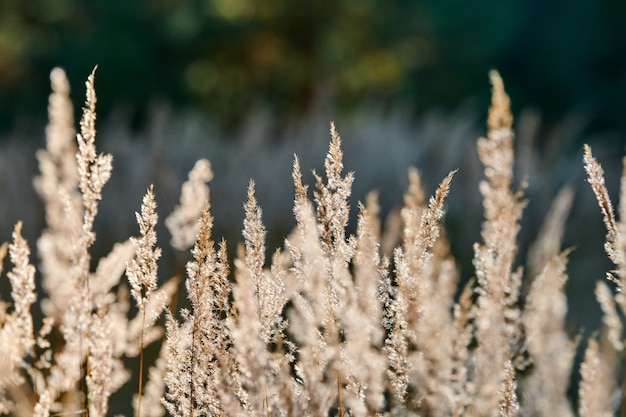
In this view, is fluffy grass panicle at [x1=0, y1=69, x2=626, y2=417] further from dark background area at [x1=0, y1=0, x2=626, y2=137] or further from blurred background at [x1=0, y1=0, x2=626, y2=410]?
dark background area at [x1=0, y1=0, x2=626, y2=137]

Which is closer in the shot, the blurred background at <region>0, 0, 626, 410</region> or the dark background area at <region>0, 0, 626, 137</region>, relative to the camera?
the blurred background at <region>0, 0, 626, 410</region>

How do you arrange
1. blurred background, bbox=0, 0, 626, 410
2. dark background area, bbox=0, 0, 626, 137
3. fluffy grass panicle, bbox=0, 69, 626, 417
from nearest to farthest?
1. fluffy grass panicle, bbox=0, 69, 626, 417
2. blurred background, bbox=0, 0, 626, 410
3. dark background area, bbox=0, 0, 626, 137

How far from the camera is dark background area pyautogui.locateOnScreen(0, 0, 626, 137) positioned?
45.4 feet

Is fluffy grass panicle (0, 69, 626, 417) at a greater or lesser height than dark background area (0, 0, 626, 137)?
lesser

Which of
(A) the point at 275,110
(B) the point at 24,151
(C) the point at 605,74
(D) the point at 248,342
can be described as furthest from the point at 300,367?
(C) the point at 605,74

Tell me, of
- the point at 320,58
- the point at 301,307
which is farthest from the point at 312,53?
the point at 301,307

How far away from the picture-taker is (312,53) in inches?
588

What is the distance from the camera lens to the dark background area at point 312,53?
45.4 ft

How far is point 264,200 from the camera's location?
4.14 meters

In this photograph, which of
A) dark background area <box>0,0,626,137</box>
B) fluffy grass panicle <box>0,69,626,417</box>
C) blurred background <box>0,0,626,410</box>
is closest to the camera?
fluffy grass panicle <box>0,69,626,417</box>

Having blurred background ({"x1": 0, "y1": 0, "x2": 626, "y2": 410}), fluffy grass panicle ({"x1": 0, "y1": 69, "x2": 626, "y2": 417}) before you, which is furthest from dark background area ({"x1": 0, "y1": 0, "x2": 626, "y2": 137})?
fluffy grass panicle ({"x1": 0, "y1": 69, "x2": 626, "y2": 417})

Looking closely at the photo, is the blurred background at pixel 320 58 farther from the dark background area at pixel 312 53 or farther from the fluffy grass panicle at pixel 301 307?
the fluffy grass panicle at pixel 301 307

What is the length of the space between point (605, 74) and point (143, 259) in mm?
16825

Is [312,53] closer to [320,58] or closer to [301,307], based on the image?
[320,58]
